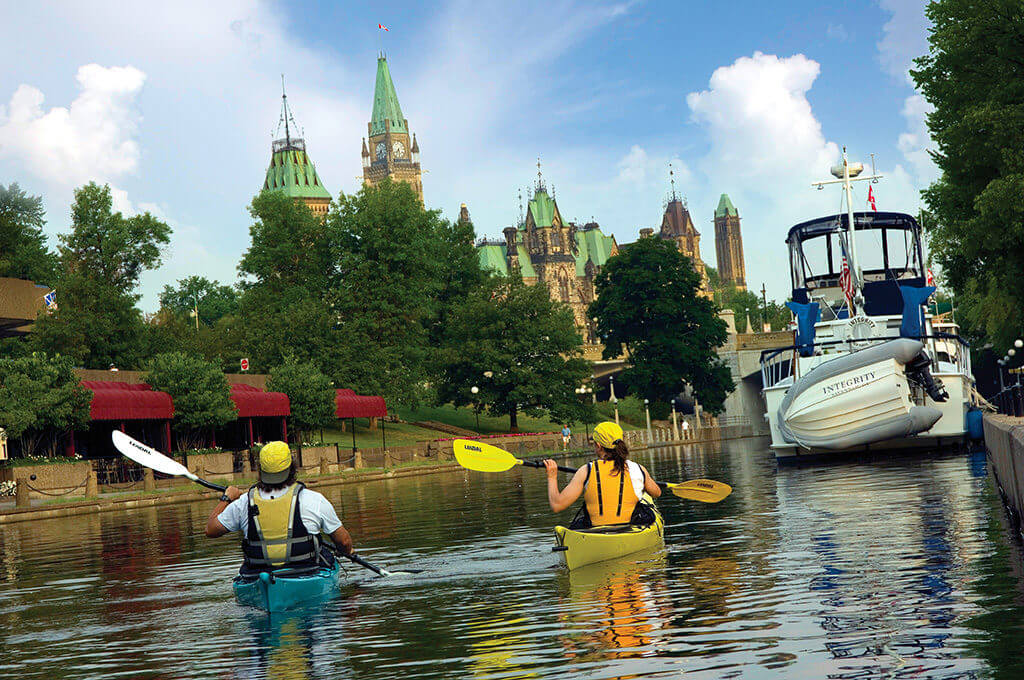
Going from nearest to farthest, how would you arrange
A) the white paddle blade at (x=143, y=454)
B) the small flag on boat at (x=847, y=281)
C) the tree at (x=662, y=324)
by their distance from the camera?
the white paddle blade at (x=143, y=454) < the small flag on boat at (x=847, y=281) < the tree at (x=662, y=324)

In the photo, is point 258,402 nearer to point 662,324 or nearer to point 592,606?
point 662,324

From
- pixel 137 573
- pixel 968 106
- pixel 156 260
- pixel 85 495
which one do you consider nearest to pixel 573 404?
pixel 156 260

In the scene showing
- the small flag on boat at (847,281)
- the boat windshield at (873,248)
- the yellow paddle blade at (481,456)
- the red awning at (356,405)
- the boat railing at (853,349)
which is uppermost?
the boat windshield at (873,248)

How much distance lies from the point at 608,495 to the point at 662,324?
7977 centimetres

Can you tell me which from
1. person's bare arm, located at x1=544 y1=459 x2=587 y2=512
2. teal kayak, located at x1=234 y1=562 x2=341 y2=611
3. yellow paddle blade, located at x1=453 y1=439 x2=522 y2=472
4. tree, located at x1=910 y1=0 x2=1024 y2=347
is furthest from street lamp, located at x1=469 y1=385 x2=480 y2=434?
teal kayak, located at x1=234 y1=562 x2=341 y2=611

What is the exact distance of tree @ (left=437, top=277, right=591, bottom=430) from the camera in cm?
8069

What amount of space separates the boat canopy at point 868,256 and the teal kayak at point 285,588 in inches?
1175

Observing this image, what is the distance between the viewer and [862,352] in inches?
1235

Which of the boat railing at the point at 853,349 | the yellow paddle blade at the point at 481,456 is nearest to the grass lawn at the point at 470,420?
the boat railing at the point at 853,349

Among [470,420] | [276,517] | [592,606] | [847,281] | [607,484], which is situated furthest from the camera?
[470,420]

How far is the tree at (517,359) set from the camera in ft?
265

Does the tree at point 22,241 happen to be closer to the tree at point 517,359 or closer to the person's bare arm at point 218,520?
the tree at point 517,359

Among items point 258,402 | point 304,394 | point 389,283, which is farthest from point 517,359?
point 258,402

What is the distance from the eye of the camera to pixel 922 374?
109ft
